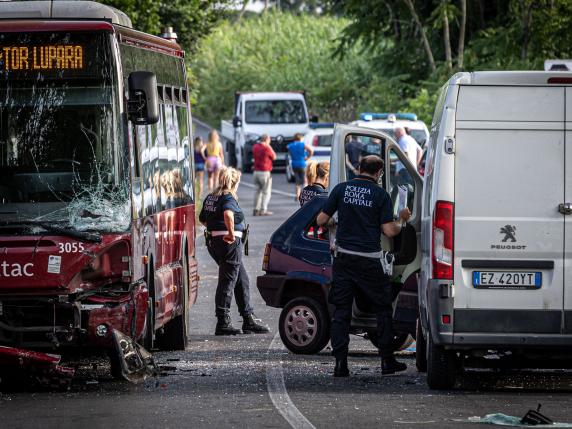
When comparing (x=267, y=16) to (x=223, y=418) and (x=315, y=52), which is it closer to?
(x=315, y=52)

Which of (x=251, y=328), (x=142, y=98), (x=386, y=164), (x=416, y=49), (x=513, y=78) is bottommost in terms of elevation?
(x=251, y=328)

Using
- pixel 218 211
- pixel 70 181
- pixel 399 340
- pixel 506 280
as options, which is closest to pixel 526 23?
pixel 218 211

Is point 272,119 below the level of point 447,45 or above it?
below

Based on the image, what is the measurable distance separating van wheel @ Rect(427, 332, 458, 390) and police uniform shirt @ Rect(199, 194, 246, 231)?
515 cm

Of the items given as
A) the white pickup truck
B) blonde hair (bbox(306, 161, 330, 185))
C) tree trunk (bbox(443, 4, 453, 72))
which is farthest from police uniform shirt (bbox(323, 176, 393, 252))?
Result: the white pickup truck

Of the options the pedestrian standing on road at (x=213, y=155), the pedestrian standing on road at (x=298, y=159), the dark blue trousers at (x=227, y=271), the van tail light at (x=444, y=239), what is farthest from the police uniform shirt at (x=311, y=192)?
the pedestrian standing on road at (x=298, y=159)

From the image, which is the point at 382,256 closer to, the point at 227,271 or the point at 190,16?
the point at 227,271

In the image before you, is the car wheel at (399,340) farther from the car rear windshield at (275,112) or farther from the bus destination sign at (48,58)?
the car rear windshield at (275,112)

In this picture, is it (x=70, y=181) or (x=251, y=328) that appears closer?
(x=70, y=181)

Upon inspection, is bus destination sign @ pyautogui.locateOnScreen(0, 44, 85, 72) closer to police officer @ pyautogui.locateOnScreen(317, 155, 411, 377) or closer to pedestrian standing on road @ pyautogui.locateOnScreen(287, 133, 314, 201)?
police officer @ pyautogui.locateOnScreen(317, 155, 411, 377)

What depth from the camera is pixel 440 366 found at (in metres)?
11.5

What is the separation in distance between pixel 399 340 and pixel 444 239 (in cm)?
349

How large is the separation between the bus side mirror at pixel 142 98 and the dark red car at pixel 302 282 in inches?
112

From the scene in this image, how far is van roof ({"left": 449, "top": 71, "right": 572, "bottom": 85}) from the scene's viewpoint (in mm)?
11211
